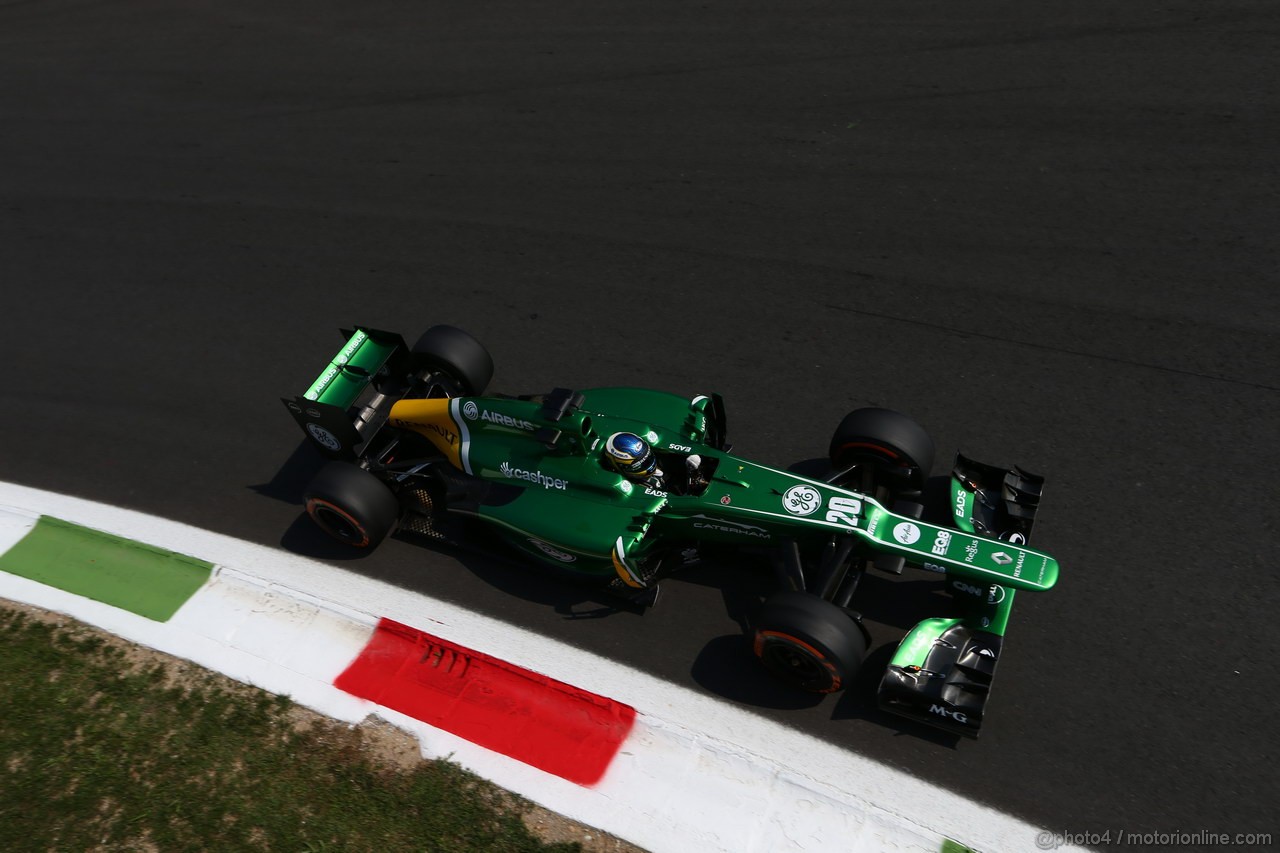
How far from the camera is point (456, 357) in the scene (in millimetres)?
8633

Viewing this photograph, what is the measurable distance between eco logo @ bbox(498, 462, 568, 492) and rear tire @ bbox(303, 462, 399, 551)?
1096mm

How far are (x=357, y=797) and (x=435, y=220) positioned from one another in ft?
23.1

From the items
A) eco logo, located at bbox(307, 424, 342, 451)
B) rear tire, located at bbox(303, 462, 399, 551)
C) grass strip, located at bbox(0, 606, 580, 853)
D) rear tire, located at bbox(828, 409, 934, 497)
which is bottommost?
grass strip, located at bbox(0, 606, 580, 853)

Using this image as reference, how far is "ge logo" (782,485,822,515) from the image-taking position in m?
6.94

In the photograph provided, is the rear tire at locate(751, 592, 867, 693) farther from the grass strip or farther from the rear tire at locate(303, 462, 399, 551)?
the rear tire at locate(303, 462, 399, 551)

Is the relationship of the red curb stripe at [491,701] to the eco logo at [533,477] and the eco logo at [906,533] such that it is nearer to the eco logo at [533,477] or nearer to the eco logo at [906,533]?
the eco logo at [533,477]

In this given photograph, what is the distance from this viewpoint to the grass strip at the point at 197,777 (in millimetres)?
6520

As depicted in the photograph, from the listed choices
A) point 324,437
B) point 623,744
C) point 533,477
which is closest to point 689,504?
point 533,477

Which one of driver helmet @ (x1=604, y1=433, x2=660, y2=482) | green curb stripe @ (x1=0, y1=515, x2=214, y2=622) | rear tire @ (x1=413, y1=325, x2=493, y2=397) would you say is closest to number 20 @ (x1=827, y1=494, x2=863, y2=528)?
driver helmet @ (x1=604, y1=433, x2=660, y2=482)

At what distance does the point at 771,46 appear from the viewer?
1255cm

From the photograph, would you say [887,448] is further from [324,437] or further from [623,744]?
[324,437]

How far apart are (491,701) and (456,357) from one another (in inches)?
127

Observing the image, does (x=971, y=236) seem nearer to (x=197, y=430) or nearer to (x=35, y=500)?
(x=197, y=430)

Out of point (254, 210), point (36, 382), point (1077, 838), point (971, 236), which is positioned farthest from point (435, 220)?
point (1077, 838)
